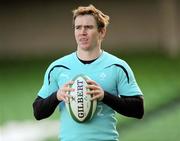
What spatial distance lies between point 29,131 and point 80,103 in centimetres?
635

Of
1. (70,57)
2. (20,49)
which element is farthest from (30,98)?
(70,57)

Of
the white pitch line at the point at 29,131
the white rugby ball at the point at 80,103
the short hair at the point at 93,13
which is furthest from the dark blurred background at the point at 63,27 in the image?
the white rugby ball at the point at 80,103

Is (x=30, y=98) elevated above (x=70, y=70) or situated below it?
below

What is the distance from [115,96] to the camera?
185 inches

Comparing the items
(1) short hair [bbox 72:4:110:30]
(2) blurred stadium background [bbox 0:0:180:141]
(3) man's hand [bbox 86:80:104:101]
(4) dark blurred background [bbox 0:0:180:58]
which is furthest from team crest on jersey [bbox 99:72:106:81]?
(4) dark blurred background [bbox 0:0:180:58]

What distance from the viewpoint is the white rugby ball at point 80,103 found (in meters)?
4.65

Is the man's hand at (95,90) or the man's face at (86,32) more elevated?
the man's face at (86,32)

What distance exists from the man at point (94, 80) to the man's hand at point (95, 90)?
6cm

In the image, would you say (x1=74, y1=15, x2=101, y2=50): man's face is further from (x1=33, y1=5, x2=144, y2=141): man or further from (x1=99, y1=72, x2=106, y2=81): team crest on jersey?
(x1=99, y1=72, x2=106, y2=81): team crest on jersey

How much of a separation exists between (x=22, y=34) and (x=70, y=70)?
16685 millimetres

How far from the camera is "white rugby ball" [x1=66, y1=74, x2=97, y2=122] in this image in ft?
15.3

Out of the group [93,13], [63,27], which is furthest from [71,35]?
[93,13]

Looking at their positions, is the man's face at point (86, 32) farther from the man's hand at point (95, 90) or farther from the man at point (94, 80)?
the man's hand at point (95, 90)

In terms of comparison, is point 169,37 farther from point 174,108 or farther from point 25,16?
point 174,108
